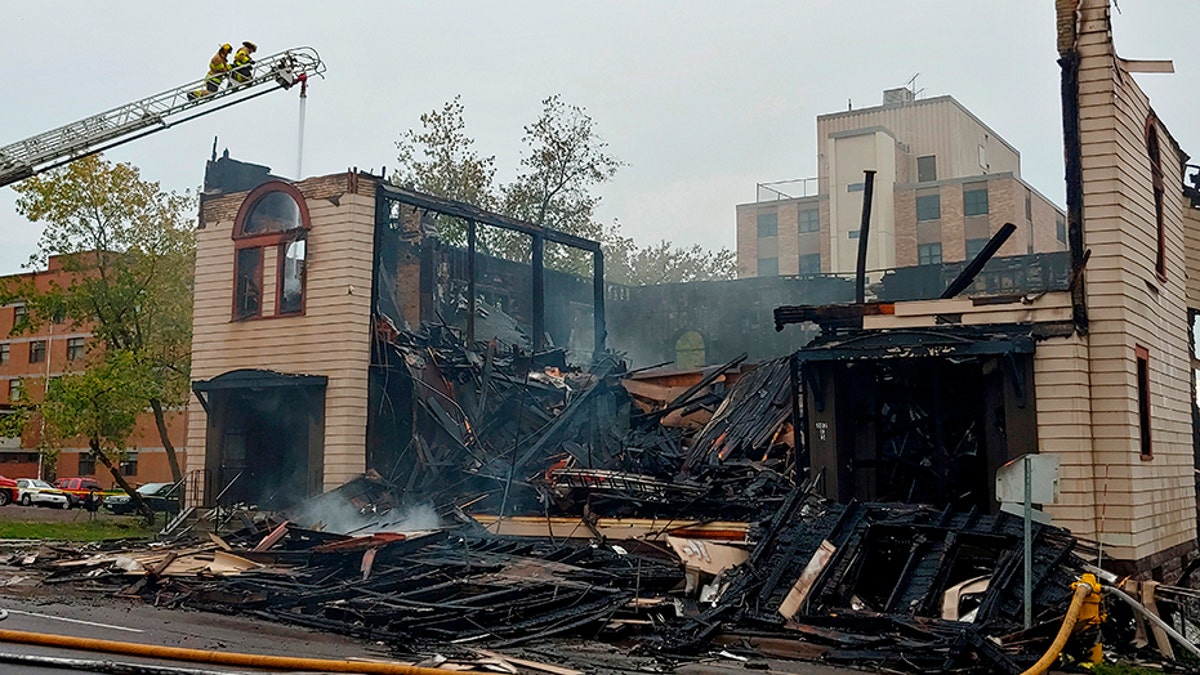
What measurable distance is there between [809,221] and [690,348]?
904 inches

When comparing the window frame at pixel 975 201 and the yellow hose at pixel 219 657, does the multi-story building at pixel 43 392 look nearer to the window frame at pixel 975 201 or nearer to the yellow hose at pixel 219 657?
the yellow hose at pixel 219 657

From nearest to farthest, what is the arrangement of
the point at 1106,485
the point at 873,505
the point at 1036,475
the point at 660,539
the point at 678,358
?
1. the point at 1036,475
2. the point at 873,505
3. the point at 1106,485
4. the point at 660,539
5. the point at 678,358

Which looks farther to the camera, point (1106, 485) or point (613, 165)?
A: point (613, 165)

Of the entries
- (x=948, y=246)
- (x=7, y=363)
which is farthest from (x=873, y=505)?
(x=7, y=363)

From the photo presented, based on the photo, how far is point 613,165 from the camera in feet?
177

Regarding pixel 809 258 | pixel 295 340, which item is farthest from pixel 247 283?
pixel 809 258

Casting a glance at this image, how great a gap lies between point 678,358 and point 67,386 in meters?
30.1

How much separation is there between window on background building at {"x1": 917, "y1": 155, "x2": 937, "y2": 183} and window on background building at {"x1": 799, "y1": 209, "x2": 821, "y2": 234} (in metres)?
7.10

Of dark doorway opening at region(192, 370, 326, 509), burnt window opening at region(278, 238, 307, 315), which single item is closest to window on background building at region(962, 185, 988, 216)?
burnt window opening at region(278, 238, 307, 315)

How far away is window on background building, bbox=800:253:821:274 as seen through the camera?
72.3 metres

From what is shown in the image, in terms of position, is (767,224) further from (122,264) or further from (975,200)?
(122,264)

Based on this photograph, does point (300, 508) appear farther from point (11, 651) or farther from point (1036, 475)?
point (1036, 475)

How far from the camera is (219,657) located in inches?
403

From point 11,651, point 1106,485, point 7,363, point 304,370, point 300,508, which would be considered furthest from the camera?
point 7,363
